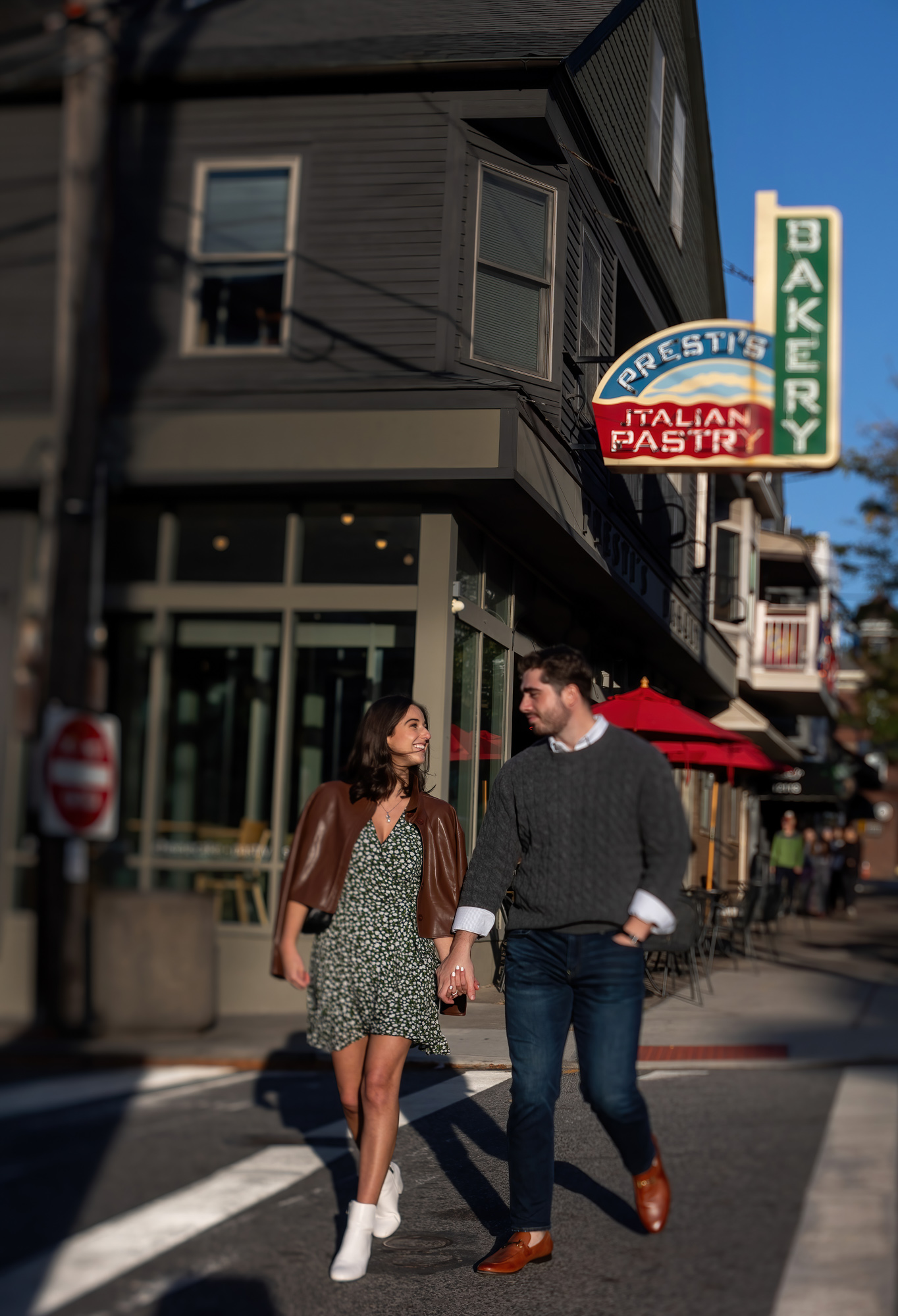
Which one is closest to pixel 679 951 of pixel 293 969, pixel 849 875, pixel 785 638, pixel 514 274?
pixel 514 274

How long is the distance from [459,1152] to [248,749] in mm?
1823

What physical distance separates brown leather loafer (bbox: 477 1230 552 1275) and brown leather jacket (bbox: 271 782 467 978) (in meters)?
0.63

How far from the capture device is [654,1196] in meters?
2.42

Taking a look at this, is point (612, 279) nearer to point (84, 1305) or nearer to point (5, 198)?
point (5, 198)

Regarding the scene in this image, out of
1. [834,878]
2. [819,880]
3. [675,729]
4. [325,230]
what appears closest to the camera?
[325,230]

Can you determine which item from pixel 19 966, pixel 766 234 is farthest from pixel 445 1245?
pixel 766 234

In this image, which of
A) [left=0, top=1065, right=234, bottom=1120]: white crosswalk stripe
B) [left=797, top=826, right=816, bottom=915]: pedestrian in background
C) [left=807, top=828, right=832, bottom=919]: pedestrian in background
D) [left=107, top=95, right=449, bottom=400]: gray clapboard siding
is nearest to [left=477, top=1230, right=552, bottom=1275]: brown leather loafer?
[left=0, top=1065, right=234, bottom=1120]: white crosswalk stripe

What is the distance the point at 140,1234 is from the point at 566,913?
1.25 m

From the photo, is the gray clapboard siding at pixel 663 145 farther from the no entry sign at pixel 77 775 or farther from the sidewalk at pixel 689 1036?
the no entry sign at pixel 77 775

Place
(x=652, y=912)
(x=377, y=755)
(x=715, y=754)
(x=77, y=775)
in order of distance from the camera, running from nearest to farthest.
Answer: (x=77, y=775), (x=377, y=755), (x=652, y=912), (x=715, y=754)

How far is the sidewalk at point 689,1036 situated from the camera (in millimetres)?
1103

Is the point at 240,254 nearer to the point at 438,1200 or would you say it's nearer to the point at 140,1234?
the point at 140,1234

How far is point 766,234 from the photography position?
2.30 meters

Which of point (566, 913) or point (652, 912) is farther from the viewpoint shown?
point (566, 913)
